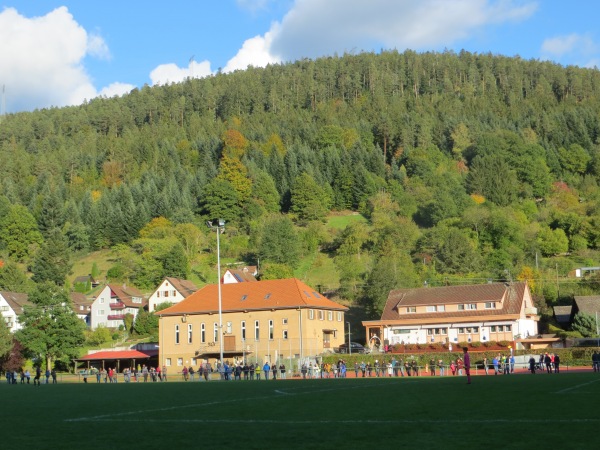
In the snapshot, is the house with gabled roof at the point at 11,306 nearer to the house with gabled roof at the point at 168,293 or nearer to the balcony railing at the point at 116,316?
the balcony railing at the point at 116,316

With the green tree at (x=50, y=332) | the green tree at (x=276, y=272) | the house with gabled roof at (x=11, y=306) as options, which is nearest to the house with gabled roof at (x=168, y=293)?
the green tree at (x=276, y=272)

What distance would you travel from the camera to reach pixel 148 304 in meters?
113

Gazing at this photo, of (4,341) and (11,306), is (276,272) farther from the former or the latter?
(4,341)

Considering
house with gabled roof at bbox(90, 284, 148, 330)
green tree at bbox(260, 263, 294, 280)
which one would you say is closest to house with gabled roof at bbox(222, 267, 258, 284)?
green tree at bbox(260, 263, 294, 280)

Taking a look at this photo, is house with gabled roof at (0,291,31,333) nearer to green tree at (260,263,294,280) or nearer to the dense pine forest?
the dense pine forest

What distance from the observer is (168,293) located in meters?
110

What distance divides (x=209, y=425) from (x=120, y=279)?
113358mm

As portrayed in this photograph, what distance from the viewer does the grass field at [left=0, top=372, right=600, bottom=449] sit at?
1485 cm

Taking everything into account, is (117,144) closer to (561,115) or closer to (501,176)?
(501,176)

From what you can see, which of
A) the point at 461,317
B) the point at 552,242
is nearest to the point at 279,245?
the point at 552,242

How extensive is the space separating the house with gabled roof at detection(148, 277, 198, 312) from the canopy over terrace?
20.7 metres

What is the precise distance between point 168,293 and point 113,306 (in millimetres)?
9334

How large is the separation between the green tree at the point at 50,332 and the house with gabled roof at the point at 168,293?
95.0 feet

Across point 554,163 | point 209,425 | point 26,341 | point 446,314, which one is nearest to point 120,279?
point 26,341
